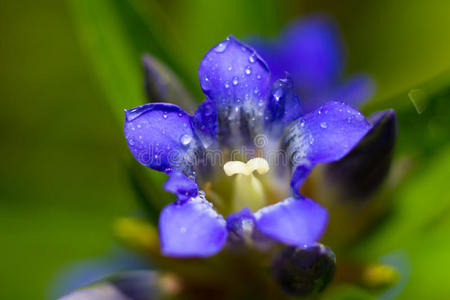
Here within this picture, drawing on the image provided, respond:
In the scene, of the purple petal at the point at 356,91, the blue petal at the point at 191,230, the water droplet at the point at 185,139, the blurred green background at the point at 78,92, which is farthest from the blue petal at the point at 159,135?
the purple petal at the point at 356,91

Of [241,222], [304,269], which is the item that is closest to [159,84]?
[241,222]

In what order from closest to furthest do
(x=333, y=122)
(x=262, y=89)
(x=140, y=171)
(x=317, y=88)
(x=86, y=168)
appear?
(x=333, y=122) → (x=262, y=89) → (x=140, y=171) → (x=317, y=88) → (x=86, y=168)

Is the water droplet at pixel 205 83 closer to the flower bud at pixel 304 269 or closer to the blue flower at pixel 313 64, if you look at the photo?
the flower bud at pixel 304 269

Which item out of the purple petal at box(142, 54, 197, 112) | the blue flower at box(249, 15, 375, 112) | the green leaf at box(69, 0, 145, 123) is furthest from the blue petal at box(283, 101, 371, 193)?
the blue flower at box(249, 15, 375, 112)

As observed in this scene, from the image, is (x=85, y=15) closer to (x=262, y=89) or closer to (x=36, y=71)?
(x=262, y=89)

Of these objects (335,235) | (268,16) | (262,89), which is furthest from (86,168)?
Result: (262,89)

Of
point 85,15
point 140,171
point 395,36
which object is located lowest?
point 140,171

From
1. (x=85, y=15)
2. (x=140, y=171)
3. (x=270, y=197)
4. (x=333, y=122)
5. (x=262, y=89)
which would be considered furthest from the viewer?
(x=85, y=15)

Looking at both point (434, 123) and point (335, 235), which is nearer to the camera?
point (434, 123)
